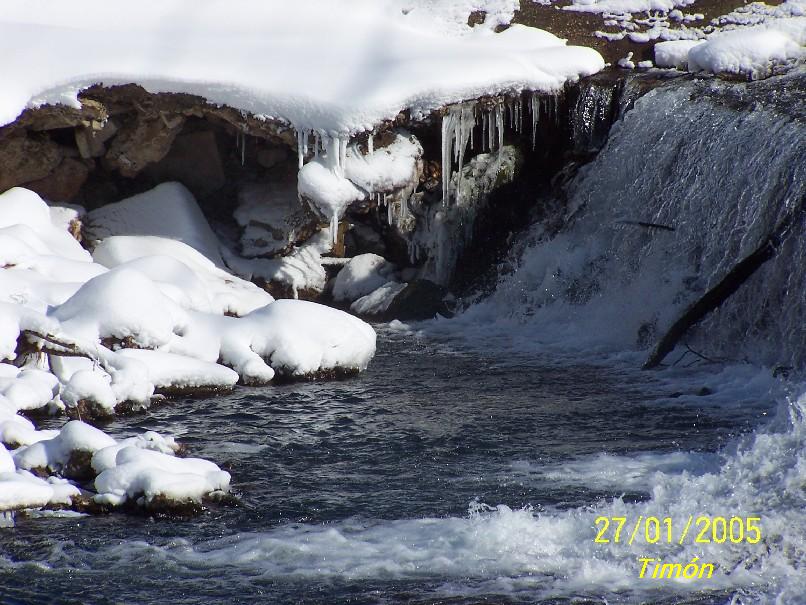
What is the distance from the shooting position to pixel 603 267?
38.5 feet

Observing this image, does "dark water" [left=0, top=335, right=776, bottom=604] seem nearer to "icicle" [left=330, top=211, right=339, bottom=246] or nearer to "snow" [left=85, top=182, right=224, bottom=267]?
"icicle" [left=330, top=211, right=339, bottom=246]

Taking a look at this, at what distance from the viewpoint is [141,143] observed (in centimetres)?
1216

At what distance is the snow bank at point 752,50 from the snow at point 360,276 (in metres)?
4.26

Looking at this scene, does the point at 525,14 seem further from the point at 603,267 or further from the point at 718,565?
the point at 718,565

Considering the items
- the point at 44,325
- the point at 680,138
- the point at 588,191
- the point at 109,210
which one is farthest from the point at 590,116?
the point at 44,325

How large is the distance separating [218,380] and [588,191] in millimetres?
5096

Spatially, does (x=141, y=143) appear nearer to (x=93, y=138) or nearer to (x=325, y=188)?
(x=93, y=138)

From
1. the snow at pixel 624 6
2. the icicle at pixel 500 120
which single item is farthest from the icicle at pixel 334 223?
the snow at pixel 624 6

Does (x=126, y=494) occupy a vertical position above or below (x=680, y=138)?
below

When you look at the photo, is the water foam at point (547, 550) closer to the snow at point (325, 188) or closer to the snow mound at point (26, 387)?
the snow mound at point (26, 387)

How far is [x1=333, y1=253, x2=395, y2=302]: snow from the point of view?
13.1 m

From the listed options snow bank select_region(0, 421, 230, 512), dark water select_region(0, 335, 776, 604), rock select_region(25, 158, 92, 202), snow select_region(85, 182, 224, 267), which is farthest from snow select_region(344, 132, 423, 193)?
snow bank select_region(0, 421, 230, 512)

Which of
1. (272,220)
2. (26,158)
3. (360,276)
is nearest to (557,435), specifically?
(360,276)

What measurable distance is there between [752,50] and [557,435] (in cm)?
575
